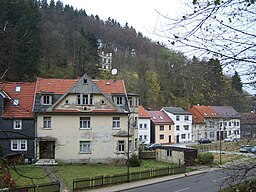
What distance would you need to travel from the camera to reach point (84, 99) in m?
35.4

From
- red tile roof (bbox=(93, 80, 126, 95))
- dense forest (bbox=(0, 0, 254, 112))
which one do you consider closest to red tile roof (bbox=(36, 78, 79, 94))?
A: dense forest (bbox=(0, 0, 254, 112))

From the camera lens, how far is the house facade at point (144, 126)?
56031mm

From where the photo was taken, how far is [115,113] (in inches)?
1398

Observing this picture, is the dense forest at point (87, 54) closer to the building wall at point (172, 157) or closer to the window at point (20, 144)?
the building wall at point (172, 157)

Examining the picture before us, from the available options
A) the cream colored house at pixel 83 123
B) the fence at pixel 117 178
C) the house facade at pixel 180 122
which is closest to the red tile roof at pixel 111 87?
the cream colored house at pixel 83 123

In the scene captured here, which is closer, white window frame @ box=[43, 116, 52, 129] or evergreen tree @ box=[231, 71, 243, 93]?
evergreen tree @ box=[231, 71, 243, 93]

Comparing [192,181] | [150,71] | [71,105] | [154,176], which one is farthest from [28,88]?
[150,71]

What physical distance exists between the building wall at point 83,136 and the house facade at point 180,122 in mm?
27287

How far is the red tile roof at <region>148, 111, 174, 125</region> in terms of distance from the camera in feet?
193

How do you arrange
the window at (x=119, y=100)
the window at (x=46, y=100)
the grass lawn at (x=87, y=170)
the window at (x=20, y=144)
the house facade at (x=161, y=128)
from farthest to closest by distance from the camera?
the house facade at (x=161, y=128) < the window at (x=119, y=100) < the window at (x=46, y=100) < the window at (x=20, y=144) < the grass lawn at (x=87, y=170)

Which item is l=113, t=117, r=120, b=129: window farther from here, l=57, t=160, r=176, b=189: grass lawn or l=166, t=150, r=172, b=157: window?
l=166, t=150, r=172, b=157: window

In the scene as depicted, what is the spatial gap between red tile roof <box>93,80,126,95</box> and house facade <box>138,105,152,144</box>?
18.1 metres

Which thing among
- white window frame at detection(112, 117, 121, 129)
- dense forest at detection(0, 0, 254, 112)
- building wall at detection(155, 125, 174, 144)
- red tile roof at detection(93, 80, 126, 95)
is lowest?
building wall at detection(155, 125, 174, 144)

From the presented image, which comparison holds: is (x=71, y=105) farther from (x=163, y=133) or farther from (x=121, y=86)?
(x=163, y=133)
